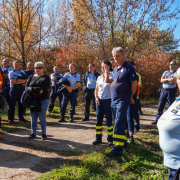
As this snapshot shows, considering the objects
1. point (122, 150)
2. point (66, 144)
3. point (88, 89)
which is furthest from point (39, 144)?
point (88, 89)

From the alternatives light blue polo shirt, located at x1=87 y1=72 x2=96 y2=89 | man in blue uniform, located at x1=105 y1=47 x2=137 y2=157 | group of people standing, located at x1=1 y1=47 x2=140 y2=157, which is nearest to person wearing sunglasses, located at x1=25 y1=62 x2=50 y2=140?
group of people standing, located at x1=1 y1=47 x2=140 y2=157

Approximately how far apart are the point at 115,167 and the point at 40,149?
1859 millimetres

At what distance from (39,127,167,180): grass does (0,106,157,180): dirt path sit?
0.33 m

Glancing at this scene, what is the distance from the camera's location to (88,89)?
7668 mm

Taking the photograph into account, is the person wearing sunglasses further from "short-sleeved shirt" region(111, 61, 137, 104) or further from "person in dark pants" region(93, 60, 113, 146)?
"short-sleeved shirt" region(111, 61, 137, 104)

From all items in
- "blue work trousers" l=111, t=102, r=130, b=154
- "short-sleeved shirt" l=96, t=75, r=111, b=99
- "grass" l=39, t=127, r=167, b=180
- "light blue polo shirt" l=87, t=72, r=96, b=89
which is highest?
"light blue polo shirt" l=87, t=72, r=96, b=89

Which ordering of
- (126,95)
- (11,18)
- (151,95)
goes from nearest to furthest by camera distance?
(126,95) < (11,18) < (151,95)

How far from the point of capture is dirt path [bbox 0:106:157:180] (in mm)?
3412

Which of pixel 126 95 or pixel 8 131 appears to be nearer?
pixel 126 95

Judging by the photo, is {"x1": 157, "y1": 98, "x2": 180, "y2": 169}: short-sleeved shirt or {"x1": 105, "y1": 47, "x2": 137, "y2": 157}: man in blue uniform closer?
{"x1": 157, "y1": 98, "x2": 180, "y2": 169}: short-sleeved shirt

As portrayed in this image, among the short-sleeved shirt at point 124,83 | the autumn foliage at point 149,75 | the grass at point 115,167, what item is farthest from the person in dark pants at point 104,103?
the autumn foliage at point 149,75

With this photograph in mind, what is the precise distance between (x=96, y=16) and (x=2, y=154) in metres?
9.29

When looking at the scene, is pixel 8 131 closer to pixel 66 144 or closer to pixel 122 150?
pixel 66 144

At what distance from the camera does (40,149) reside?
14.5 ft
